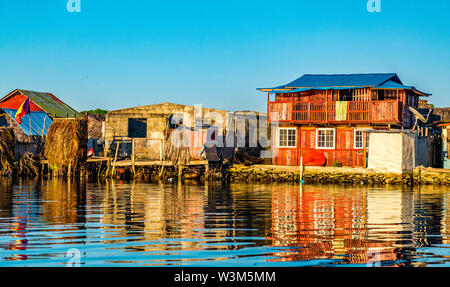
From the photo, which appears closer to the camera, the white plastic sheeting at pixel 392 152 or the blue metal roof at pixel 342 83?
the white plastic sheeting at pixel 392 152

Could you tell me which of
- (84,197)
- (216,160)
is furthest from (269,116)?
(84,197)

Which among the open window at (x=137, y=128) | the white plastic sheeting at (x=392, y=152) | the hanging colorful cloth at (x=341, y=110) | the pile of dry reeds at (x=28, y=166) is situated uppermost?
the hanging colorful cloth at (x=341, y=110)

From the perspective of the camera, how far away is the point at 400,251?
43.1ft

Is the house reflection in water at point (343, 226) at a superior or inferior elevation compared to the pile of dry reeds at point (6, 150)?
inferior

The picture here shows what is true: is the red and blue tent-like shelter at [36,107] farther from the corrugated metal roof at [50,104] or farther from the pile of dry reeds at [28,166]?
the pile of dry reeds at [28,166]

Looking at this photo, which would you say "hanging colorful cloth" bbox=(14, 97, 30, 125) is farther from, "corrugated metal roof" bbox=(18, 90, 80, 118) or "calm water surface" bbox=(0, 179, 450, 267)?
"calm water surface" bbox=(0, 179, 450, 267)

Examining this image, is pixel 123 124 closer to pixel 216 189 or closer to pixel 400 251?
pixel 216 189

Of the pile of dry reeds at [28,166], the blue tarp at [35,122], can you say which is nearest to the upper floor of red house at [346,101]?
the pile of dry reeds at [28,166]

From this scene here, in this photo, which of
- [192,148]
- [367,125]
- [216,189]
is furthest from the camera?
[192,148]

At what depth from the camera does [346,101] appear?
131ft

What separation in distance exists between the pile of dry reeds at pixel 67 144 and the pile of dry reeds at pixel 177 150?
19.0ft

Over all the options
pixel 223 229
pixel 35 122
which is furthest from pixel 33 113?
pixel 223 229

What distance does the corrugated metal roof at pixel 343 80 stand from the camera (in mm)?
40625
